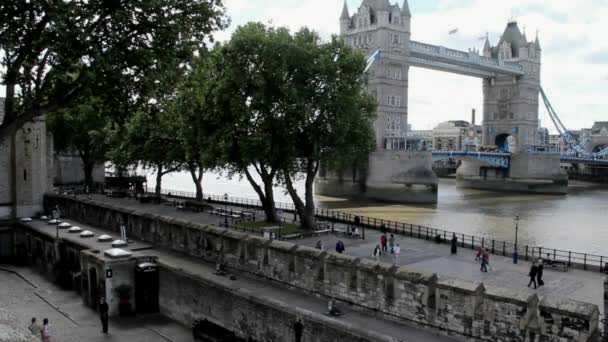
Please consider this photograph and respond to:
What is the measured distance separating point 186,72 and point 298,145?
14.0m

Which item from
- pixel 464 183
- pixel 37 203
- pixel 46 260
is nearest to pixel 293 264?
pixel 46 260

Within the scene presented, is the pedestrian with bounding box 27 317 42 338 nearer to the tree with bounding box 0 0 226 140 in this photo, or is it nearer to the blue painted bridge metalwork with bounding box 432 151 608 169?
the tree with bounding box 0 0 226 140

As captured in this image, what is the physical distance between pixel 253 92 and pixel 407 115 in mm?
64109

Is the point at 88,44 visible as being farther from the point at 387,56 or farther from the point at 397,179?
the point at 387,56

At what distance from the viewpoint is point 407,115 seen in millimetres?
90938

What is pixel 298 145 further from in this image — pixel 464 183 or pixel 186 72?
pixel 464 183

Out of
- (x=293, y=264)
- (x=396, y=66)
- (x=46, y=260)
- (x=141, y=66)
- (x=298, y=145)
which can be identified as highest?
(x=396, y=66)

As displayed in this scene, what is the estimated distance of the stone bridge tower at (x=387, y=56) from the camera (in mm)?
87812

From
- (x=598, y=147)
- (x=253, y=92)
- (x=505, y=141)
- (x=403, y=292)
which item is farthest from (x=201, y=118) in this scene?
(x=598, y=147)

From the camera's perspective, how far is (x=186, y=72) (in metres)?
19.0

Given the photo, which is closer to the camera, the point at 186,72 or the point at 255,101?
the point at 186,72

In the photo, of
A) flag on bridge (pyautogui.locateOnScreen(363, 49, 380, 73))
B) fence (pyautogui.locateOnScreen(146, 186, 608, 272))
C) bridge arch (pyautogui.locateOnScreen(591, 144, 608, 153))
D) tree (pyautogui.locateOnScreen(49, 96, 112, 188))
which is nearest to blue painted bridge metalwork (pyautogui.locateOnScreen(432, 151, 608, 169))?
flag on bridge (pyautogui.locateOnScreen(363, 49, 380, 73))

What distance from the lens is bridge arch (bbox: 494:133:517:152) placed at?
411ft

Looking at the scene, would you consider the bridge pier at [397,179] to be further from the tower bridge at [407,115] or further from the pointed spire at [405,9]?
the pointed spire at [405,9]
